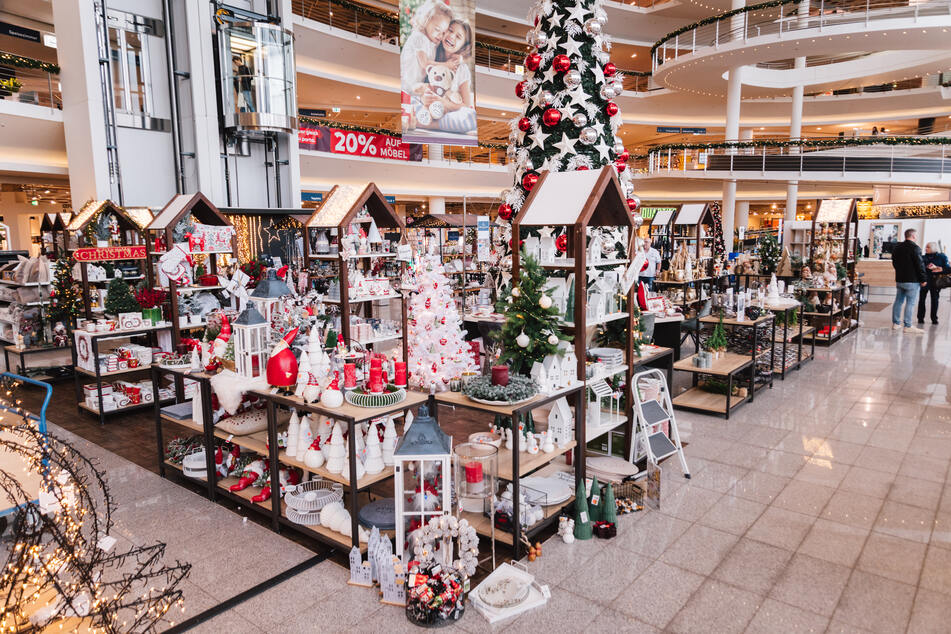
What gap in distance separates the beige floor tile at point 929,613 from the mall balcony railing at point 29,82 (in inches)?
427

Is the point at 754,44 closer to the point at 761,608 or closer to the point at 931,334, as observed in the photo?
the point at 931,334

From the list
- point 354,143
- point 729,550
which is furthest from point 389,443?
point 354,143

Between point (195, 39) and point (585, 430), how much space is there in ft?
28.7

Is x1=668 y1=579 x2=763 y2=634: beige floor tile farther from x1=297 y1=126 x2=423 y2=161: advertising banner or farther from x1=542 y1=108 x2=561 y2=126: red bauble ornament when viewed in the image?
x1=297 y1=126 x2=423 y2=161: advertising banner

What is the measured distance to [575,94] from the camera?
5242 mm

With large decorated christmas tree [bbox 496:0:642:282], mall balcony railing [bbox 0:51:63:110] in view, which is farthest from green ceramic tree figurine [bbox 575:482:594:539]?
mall balcony railing [bbox 0:51:63:110]

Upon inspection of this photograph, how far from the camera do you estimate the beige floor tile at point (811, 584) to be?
9.53 ft

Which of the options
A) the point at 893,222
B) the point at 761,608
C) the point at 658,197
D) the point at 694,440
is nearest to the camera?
the point at 761,608

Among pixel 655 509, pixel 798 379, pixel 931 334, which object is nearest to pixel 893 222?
pixel 931 334

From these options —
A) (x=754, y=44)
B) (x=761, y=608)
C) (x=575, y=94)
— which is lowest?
(x=761, y=608)

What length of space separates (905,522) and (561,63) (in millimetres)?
4181

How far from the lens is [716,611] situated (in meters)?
2.85

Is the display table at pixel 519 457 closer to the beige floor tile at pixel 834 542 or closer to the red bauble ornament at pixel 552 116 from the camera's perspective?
the beige floor tile at pixel 834 542

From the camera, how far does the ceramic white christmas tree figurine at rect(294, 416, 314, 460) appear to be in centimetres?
360
